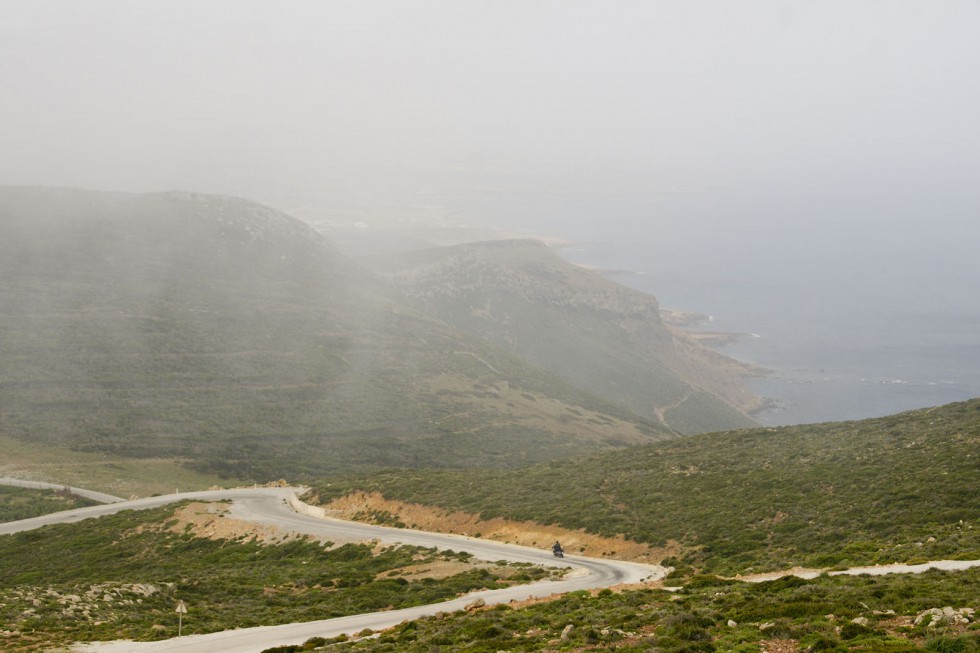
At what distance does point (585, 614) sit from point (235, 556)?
93.1 feet

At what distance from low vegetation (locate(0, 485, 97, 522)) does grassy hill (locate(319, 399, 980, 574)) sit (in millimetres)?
27488

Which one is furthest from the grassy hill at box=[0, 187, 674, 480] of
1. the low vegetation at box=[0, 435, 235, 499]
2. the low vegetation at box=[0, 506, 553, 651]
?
the low vegetation at box=[0, 506, 553, 651]

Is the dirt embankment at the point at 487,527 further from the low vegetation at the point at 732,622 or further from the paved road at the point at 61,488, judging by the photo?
the paved road at the point at 61,488

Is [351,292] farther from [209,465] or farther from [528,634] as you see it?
[528,634]

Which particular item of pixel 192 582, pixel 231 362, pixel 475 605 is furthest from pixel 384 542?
pixel 231 362

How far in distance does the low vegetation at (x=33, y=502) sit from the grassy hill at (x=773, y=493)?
1082 inches

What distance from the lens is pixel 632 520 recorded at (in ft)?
141

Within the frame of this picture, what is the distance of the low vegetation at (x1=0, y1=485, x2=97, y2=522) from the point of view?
70812 millimetres

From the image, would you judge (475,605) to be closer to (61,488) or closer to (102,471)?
(61,488)

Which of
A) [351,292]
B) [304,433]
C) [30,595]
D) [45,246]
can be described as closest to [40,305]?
[45,246]

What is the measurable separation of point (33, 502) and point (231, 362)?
199 ft

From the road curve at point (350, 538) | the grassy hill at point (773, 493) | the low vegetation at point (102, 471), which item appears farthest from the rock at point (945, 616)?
the low vegetation at point (102, 471)

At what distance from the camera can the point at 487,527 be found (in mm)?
47906

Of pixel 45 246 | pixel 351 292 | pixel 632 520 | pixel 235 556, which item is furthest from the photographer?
pixel 351 292
